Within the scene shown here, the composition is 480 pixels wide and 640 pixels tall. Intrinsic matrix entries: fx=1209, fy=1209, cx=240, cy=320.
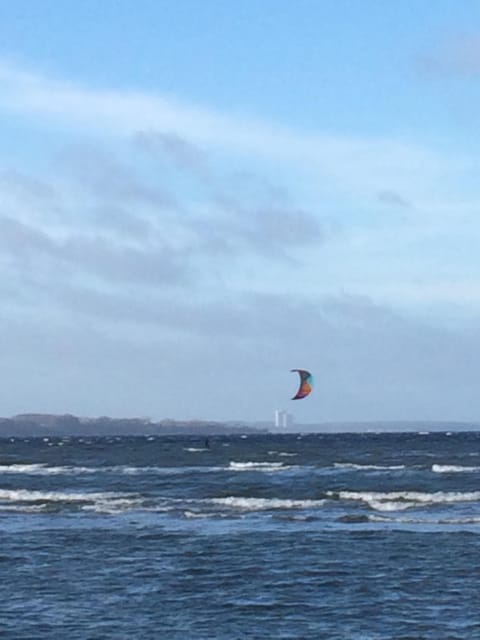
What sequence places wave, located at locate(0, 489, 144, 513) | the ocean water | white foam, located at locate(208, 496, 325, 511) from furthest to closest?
wave, located at locate(0, 489, 144, 513) < white foam, located at locate(208, 496, 325, 511) < the ocean water

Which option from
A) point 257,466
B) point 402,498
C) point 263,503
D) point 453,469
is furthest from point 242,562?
point 257,466

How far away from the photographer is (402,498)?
47625 mm

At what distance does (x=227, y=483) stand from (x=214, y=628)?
122ft

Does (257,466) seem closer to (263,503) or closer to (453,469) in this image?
(453,469)

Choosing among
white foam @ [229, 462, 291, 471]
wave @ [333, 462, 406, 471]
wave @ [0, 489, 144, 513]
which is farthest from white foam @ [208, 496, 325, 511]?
white foam @ [229, 462, 291, 471]

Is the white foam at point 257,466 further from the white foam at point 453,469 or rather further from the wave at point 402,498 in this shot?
the wave at point 402,498

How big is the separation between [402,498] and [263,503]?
19.4 ft

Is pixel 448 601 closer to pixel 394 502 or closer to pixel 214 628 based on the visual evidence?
pixel 214 628

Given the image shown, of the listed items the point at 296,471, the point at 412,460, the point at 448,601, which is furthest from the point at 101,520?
the point at 412,460

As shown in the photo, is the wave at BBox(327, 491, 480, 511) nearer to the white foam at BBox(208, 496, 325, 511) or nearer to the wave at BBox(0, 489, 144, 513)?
the white foam at BBox(208, 496, 325, 511)

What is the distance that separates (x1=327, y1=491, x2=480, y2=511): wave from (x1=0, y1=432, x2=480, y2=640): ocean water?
8cm

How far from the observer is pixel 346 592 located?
24641mm

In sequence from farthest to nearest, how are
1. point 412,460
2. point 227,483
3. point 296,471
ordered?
1. point 412,460
2. point 296,471
3. point 227,483

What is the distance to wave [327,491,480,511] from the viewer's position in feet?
145
